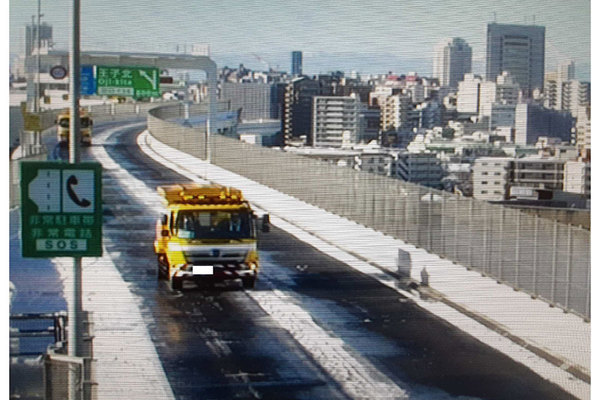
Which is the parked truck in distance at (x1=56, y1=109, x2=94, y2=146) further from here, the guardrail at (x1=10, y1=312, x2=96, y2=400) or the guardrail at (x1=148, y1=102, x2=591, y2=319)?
the guardrail at (x1=10, y1=312, x2=96, y2=400)

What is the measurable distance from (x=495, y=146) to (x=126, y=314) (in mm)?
2185

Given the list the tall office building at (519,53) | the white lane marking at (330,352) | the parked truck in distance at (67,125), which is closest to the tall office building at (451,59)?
the tall office building at (519,53)

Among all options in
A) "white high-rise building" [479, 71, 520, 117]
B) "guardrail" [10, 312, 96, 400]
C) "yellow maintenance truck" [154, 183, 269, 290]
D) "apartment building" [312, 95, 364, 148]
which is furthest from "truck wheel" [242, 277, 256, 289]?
"white high-rise building" [479, 71, 520, 117]

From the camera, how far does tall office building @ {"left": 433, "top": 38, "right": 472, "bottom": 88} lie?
5.57 meters

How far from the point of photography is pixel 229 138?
219 inches

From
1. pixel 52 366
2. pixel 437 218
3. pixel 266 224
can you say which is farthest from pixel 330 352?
pixel 52 366

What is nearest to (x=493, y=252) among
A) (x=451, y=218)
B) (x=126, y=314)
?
(x=451, y=218)

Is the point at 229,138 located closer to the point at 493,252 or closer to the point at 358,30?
the point at 358,30

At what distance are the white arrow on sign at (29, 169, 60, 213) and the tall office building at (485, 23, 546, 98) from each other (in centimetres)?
231

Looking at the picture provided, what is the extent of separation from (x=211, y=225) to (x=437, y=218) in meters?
1.19

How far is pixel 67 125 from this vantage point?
5.02 meters

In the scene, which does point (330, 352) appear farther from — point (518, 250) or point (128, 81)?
point (128, 81)

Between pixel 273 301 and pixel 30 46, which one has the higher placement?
pixel 30 46

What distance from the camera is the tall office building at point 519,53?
222 inches
